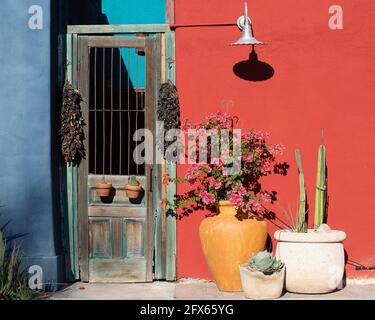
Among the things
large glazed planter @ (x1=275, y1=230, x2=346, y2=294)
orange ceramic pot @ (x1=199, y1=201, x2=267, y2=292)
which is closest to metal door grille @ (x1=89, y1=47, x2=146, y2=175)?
orange ceramic pot @ (x1=199, y1=201, x2=267, y2=292)

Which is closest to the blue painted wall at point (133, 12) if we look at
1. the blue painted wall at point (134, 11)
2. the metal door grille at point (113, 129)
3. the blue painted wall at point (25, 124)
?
the blue painted wall at point (134, 11)

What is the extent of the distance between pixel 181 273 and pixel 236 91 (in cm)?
207

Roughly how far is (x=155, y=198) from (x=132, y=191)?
28cm

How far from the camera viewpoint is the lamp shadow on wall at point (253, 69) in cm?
691

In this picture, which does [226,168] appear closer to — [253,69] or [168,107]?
[168,107]

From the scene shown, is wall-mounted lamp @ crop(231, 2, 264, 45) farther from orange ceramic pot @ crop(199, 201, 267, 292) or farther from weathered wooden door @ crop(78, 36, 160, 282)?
orange ceramic pot @ crop(199, 201, 267, 292)

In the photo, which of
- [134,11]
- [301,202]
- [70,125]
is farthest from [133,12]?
[301,202]

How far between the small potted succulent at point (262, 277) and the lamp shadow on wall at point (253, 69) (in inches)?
77.3

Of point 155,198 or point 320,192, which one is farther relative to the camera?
point 155,198

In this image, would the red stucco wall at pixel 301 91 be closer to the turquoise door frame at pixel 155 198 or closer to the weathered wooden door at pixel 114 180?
the turquoise door frame at pixel 155 198

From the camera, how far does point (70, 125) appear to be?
6742 millimetres

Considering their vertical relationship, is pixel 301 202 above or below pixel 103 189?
below
